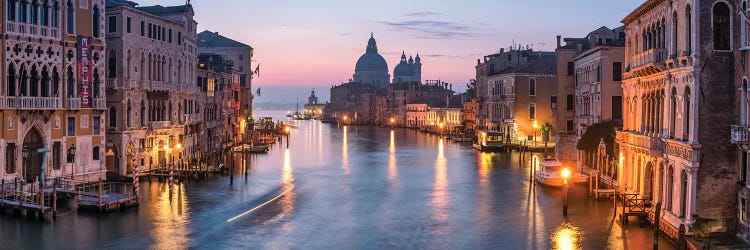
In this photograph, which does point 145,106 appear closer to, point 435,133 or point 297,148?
point 297,148

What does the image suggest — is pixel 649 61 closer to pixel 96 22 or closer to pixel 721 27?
pixel 721 27

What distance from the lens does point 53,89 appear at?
36.0 meters

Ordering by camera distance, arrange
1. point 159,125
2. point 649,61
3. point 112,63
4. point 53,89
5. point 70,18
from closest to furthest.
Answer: point 649,61
point 53,89
point 70,18
point 112,63
point 159,125

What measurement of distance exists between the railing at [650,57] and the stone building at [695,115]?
32mm

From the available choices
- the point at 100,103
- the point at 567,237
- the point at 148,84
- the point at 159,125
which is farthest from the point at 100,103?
the point at 567,237

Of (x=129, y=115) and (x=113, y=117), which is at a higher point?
(x=129, y=115)

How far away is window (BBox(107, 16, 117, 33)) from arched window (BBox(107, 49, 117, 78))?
1.04m

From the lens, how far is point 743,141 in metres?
21.8

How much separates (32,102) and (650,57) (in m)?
25.2

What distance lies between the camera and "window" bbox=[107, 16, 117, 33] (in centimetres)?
4116

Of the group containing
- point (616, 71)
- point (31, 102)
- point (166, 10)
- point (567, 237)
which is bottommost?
point (567, 237)

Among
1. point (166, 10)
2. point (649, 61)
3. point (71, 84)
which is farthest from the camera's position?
point (166, 10)

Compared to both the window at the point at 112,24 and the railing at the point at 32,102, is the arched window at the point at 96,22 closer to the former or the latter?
the window at the point at 112,24

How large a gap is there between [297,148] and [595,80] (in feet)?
132
